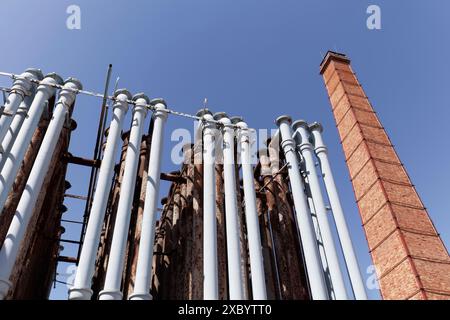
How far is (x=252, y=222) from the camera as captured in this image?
912 cm

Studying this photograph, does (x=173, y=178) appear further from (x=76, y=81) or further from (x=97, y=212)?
(x=97, y=212)

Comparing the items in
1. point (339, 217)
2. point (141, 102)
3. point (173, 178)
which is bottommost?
point (339, 217)

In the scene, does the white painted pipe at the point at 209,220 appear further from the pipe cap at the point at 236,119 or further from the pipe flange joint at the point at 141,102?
the pipe flange joint at the point at 141,102

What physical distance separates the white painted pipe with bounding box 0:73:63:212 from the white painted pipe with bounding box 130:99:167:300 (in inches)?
108

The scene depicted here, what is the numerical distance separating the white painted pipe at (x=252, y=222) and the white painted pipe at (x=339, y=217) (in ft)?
7.17

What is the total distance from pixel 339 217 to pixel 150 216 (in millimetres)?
5034

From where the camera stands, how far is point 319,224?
9539 mm

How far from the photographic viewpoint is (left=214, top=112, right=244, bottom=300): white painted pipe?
7.82m

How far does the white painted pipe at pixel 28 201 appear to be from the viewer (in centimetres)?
641

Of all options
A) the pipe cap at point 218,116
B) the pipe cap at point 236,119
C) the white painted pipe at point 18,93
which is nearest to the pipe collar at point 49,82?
the white painted pipe at point 18,93

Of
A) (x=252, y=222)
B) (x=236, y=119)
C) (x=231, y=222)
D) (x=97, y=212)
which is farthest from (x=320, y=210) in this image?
(x=97, y=212)

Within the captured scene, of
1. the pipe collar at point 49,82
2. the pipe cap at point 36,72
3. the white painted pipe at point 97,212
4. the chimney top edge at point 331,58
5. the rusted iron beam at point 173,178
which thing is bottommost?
the white painted pipe at point 97,212

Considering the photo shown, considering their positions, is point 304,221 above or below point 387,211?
below
